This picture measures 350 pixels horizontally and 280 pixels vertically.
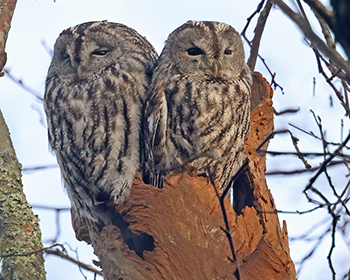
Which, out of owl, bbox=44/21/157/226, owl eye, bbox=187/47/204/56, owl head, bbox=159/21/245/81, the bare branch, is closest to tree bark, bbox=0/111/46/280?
Result: owl, bbox=44/21/157/226

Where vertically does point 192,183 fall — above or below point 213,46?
below

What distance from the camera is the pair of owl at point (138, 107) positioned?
2.78 meters

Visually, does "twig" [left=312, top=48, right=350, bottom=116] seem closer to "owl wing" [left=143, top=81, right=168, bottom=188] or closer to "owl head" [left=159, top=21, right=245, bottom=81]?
"owl head" [left=159, top=21, right=245, bottom=81]

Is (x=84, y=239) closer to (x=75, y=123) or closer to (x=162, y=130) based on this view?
(x=75, y=123)

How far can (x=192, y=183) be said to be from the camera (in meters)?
2.48

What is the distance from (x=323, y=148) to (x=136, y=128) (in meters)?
1.33

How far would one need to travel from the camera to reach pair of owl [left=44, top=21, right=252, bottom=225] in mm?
2775

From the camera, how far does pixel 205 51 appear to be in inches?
114

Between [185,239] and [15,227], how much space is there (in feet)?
3.57

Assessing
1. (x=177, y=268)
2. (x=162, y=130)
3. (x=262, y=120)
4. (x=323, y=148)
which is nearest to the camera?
(x=323, y=148)

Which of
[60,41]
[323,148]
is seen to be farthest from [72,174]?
[323,148]

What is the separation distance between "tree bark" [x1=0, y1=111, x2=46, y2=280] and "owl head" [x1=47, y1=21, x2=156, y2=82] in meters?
0.67

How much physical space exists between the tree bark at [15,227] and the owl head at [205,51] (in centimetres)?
128

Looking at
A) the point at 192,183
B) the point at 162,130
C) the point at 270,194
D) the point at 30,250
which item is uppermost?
the point at 162,130
